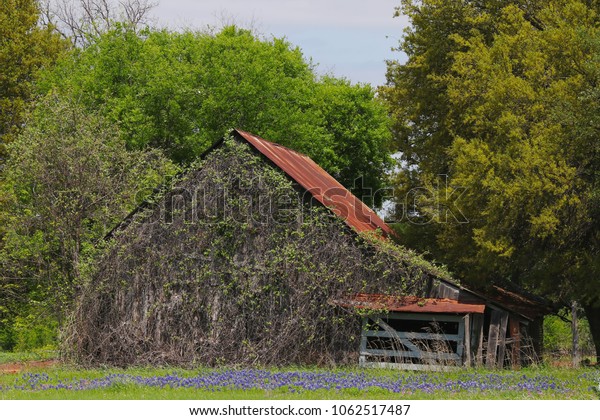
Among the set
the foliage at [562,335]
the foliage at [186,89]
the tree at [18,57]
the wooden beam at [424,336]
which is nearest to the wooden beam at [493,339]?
the wooden beam at [424,336]

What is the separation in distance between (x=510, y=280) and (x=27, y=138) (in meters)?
16.8

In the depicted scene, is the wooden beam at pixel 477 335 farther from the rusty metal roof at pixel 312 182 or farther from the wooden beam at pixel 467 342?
the rusty metal roof at pixel 312 182

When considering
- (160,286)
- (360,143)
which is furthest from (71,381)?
(360,143)

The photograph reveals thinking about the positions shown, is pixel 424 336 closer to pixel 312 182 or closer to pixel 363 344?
pixel 363 344

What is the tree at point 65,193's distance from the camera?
28047 millimetres

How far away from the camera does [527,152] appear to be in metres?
22.4

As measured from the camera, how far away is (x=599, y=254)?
2312 centimetres

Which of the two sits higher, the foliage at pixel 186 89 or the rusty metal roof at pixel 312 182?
the foliage at pixel 186 89

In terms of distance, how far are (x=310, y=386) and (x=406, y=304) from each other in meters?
6.73

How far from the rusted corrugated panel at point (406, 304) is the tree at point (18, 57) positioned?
24.9 meters

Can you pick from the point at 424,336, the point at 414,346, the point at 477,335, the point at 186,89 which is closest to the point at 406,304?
the point at 424,336

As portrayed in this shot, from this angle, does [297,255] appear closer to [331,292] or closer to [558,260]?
[331,292]

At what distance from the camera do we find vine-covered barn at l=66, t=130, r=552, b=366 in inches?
858

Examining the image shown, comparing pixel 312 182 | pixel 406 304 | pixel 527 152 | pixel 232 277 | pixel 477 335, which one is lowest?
pixel 477 335
